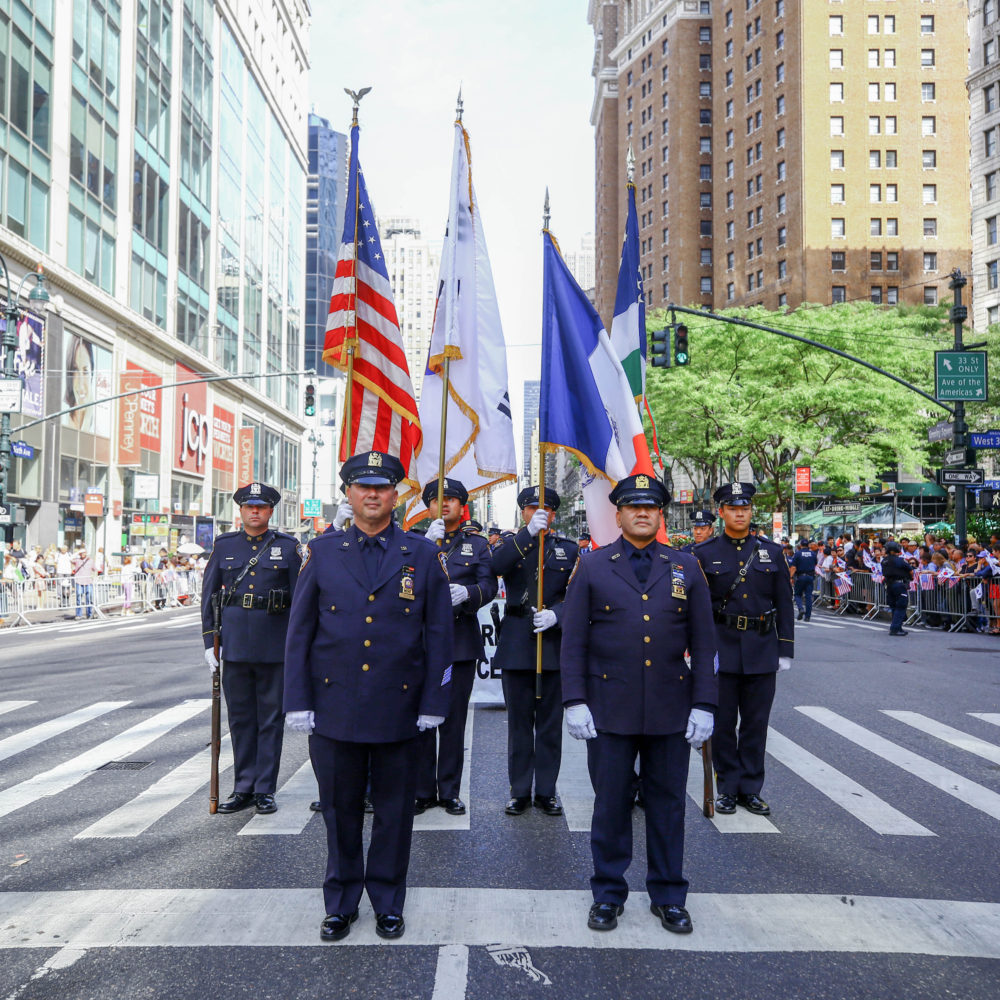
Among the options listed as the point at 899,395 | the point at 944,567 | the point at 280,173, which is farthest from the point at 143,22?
the point at 944,567

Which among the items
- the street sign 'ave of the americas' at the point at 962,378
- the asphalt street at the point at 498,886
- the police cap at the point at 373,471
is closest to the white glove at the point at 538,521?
the police cap at the point at 373,471

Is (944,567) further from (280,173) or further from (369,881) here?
(280,173)

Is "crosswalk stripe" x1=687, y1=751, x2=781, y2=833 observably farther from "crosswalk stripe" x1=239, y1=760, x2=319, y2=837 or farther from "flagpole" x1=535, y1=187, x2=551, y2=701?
"crosswalk stripe" x1=239, y1=760, x2=319, y2=837

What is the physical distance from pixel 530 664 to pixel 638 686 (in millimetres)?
1714

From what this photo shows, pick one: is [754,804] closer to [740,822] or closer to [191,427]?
[740,822]

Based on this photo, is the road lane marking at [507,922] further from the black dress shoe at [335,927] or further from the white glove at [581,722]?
the white glove at [581,722]

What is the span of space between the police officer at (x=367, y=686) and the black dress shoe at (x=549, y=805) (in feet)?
6.61

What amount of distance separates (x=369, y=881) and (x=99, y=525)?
34.8 metres

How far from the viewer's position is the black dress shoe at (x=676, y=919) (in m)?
4.31

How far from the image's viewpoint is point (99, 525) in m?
35.9

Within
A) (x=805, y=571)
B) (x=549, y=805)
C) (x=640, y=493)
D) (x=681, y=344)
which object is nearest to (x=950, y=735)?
(x=549, y=805)

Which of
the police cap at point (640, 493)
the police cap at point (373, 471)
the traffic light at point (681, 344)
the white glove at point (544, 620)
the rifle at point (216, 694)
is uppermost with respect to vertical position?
the traffic light at point (681, 344)

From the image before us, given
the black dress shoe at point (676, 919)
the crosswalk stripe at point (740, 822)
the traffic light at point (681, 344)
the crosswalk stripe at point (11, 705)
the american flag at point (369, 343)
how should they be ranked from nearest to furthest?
the black dress shoe at point (676, 919)
the crosswalk stripe at point (740, 822)
the american flag at point (369, 343)
the crosswalk stripe at point (11, 705)
the traffic light at point (681, 344)

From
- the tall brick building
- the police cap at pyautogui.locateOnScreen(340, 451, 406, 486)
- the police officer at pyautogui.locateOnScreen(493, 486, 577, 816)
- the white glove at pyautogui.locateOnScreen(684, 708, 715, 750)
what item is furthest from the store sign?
the tall brick building
